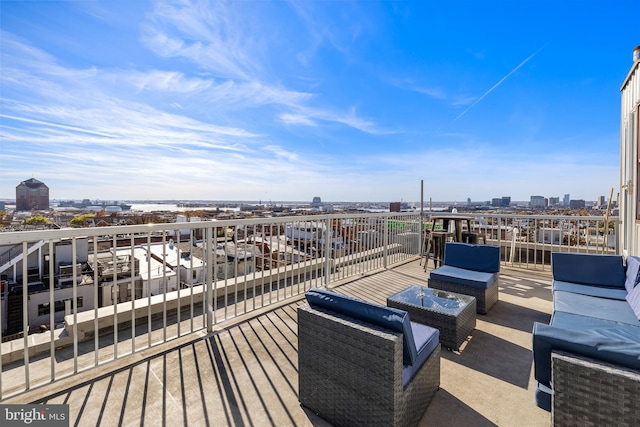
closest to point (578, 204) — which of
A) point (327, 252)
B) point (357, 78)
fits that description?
point (357, 78)

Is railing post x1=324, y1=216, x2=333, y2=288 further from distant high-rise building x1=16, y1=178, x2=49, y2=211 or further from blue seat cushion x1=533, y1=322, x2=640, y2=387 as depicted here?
distant high-rise building x1=16, y1=178, x2=49, y2=211

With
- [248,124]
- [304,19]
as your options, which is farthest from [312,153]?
[304,19]

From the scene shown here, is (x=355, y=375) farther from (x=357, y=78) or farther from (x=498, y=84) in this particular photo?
(x=498, y=84)

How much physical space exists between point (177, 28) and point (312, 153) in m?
15.8

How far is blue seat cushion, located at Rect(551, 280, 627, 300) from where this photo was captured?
305cm

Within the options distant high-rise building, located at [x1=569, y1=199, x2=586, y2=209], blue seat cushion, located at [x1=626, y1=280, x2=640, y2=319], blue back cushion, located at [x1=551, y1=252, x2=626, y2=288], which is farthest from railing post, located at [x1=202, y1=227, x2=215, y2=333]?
distant high-rise building, located at [x1=569, y1=199, x2=586, y2=209]

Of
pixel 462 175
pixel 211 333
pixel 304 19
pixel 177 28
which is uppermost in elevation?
pixel 304 19

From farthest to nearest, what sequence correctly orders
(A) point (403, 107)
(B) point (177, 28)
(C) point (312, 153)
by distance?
(C) point (312, 153) → (A) point (403, 107) → (B) point (177, 28)

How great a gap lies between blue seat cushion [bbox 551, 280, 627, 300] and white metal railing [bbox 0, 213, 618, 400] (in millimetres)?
2550

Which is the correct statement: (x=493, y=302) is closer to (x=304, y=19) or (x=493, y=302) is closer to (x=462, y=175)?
(x=304, y=19)

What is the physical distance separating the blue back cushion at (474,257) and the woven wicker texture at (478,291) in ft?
0.91

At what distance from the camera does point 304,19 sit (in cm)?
650

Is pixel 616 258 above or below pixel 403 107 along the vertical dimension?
below

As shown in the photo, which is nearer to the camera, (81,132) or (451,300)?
(451,300)
